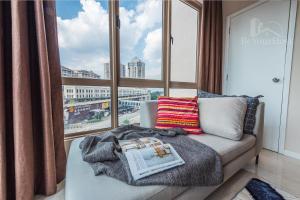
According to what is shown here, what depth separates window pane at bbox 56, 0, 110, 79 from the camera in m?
1.51

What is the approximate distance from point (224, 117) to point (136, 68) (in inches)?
45.1

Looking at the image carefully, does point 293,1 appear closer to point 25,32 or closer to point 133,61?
point 133,61

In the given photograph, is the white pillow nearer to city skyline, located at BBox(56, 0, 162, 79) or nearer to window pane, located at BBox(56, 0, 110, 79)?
city skyline, located at BBox(56, 0, 162, 79)

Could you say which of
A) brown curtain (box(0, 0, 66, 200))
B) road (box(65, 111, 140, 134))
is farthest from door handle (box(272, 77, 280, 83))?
brown curtain (box(0, 0, 66, 200))

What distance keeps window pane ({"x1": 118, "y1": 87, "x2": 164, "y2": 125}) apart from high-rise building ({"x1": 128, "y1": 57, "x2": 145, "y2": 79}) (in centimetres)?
17

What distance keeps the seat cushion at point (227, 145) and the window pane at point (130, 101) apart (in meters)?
0.88

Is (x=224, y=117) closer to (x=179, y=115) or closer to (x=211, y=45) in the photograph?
(x=179, y=115)

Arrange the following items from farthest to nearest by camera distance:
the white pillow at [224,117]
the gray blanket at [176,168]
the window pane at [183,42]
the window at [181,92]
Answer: the window at [181,92], the window pane at [183,42], the white pillow at [224,117], the gray blanket at [176,168]

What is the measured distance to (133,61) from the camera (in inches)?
79.0

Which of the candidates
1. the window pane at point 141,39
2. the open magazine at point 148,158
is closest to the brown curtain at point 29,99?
→ the open magazine at point 148,158

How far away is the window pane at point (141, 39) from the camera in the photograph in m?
1.89

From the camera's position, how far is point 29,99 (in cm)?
116

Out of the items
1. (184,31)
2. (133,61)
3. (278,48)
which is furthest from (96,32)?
(278,48)

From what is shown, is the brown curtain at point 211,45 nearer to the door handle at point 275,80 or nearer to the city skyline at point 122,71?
the door handle at point 275,80
